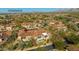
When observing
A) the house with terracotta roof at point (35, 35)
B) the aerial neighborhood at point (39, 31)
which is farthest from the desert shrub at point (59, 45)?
the house with terracotta roof at point (35, 35)

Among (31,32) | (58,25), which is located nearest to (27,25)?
(31,32)

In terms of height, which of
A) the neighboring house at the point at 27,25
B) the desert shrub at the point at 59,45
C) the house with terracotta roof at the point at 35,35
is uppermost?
the neighboring house at the point at 27,25

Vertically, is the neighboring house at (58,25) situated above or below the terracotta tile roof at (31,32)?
above

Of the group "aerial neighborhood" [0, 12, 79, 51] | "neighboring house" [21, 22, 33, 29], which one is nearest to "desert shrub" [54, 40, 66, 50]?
"aerial neighborhood" [0, 12, 79, 51]

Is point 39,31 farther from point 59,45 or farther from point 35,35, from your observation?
point 59,45

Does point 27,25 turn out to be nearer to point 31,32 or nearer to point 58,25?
point 31,32

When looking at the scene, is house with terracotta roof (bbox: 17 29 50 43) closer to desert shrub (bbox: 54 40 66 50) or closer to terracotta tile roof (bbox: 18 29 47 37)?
terracotta tile roof (bbox: 18 29 47 37)

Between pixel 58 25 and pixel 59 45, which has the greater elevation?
pixel 58 25

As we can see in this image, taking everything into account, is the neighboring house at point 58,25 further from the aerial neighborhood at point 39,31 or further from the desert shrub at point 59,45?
the desert shrub at point 59,45

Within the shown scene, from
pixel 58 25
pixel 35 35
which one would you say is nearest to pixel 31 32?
pixel 35 35
